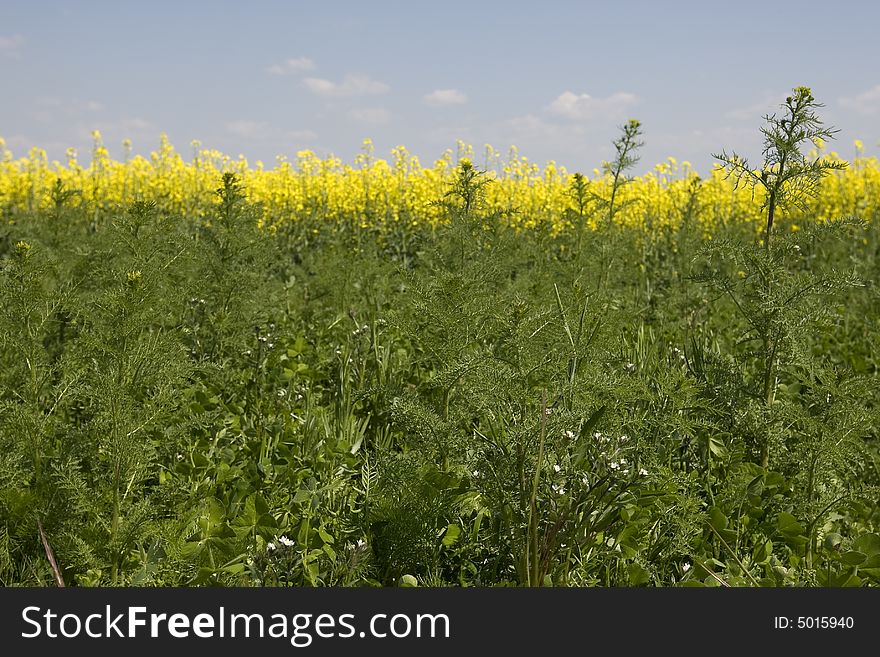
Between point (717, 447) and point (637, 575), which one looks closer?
point (637, 575)

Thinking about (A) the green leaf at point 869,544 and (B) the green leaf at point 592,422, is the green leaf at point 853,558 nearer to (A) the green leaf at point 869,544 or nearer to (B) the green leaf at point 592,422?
(A) the green leaf at point 869,544


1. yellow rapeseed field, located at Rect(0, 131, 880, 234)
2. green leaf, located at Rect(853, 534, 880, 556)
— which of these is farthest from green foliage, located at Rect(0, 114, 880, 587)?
yellow rapeseed field, located at Rect(0, 131, 880, 234)

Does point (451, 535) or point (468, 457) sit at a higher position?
point (468, 457)

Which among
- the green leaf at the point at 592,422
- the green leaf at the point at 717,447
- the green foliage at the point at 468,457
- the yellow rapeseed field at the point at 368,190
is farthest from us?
the yellow rapeseed field at the point at 368,190

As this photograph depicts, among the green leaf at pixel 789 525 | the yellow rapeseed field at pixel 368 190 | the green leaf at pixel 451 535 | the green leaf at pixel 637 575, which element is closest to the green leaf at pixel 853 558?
the green leaf at pixel 789 525

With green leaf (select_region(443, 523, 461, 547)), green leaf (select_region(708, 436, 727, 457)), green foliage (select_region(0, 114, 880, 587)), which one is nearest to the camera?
green foliage (select_region(0, 114, 880, 587))

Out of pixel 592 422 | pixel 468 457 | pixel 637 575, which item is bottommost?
pixel 637 575

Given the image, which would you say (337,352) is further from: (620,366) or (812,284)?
(812,284)

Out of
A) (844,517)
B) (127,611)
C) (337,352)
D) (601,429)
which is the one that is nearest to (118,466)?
(127,611)

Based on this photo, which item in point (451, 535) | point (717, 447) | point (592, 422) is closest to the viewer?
point (592, 422)

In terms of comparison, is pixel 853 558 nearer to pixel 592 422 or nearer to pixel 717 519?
pixel 717 519

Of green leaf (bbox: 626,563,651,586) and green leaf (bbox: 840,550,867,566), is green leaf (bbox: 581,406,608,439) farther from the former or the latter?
green leaf (bbox: 840,550,867,566)

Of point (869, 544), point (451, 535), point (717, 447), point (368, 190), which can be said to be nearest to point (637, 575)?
point (451, 535)

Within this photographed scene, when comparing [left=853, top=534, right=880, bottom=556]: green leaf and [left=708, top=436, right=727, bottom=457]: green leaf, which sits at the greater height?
[left=708, top=436, right=727, bottom=457]: green leaf
